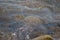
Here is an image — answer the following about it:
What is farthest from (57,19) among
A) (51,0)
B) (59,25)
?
(51,0)

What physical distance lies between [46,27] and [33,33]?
12.1 inches

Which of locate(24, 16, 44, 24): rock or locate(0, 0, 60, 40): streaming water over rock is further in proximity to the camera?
locate(24, 16, 44, 24): rock

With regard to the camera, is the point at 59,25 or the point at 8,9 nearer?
the point at 59,25

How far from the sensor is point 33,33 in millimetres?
2643

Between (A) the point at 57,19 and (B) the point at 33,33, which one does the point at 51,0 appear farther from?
(B) the point at 33,33

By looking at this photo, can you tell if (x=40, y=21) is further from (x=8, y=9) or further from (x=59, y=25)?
(x=8, y=9)

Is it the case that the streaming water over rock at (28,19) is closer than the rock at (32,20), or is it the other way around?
the streaming water over rock at (28,19)

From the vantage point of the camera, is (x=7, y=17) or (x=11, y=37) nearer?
(x=11, y=37)

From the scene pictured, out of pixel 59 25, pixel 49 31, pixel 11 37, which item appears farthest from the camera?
pixel 59 25

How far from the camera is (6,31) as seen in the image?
2631 millimetres

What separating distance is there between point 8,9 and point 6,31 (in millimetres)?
636

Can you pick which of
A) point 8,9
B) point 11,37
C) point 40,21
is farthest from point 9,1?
point 11,37

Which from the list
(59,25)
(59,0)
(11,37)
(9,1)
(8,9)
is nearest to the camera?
(11,37)

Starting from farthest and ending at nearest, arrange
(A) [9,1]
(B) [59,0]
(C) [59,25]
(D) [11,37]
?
(B) [59,0], (A) [9,1], (C) [59,25], (D) [11,37]
